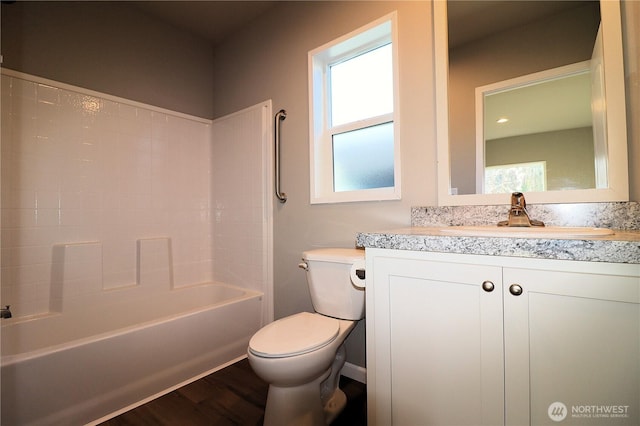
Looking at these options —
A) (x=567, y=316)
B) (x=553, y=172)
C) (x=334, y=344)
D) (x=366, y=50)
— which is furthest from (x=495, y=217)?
(x=366, y=50)

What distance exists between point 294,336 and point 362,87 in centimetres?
156

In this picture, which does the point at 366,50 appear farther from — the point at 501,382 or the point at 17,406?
the point at 17,406

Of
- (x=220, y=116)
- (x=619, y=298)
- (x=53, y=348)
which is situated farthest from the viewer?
(x=220, y=116)

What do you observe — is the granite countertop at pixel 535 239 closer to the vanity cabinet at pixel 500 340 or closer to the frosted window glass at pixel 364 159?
the vanity cabinet at pixel 500 340

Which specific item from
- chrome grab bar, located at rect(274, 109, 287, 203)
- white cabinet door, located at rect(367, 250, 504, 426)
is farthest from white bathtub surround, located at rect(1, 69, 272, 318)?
white cabinet door, located at rect(367, 250, 504, 426)

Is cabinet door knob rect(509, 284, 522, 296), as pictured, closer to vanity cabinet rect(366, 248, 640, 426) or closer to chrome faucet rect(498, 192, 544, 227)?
vanity cabinet rect(366, 248, 640, 426)

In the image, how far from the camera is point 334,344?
48.1 inches

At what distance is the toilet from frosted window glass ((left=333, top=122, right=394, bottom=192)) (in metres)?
0.52

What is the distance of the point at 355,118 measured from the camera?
6.19ft

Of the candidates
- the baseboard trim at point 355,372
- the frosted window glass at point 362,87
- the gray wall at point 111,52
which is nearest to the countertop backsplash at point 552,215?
the frosted window glass at point 362,87

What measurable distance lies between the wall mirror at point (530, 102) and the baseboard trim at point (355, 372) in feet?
3.63

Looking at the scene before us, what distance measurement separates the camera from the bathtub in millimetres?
1235

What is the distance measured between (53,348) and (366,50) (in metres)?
2.32

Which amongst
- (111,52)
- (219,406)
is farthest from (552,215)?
(111,52)
